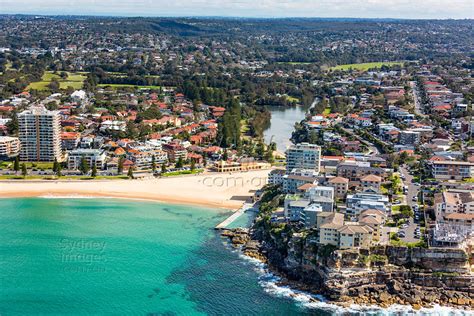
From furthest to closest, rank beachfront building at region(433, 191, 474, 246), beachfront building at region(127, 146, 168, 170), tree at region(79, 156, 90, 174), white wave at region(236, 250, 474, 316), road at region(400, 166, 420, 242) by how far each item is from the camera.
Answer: beachfront building at region(127, 146, 168, 170), tree at region(79, 156, 90, 174), road at region(400, 166, 420, 242), beachfront building at region(433, 191, 474, 246), white wave at region(236, 250, 474, 316)

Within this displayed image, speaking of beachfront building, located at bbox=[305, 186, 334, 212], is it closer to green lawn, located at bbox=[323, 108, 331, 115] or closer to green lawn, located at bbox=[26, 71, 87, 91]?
green lawn, located at bbox=[323, 108, 331, 115]

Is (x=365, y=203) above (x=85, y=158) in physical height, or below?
above

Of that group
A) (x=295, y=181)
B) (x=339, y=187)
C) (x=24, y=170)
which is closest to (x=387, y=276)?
(x=339, y=187)

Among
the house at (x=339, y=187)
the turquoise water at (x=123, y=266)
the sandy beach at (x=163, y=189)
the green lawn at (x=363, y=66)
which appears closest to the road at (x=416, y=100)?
the green lawn at (x=363, y=66)

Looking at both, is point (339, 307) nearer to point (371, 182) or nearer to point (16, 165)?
point (371, 182)

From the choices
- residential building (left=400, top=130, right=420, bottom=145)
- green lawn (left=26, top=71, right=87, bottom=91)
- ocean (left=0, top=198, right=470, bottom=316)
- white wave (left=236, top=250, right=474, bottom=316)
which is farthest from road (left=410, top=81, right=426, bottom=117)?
green lawn (left=26, top=71, right=87, bottom=91)

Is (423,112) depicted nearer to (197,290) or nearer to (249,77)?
(249,77)

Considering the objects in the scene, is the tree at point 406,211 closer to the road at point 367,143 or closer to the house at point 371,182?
the house at point 371,182

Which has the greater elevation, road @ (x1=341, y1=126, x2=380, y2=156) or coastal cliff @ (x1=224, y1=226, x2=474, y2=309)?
road @ (x1=341, y1=126, x2=380, y2=156)
